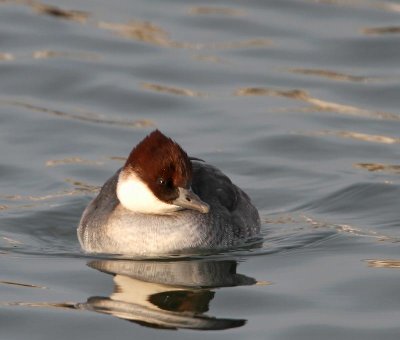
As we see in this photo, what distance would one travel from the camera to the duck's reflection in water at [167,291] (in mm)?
10758

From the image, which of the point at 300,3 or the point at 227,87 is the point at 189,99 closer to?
the point at 227,87

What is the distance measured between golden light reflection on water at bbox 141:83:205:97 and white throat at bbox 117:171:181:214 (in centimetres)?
545

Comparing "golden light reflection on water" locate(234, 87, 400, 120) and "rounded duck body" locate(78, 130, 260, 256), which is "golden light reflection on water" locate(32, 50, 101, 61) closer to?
"golden light reflection on water" locate(234, 87, 400, 120)

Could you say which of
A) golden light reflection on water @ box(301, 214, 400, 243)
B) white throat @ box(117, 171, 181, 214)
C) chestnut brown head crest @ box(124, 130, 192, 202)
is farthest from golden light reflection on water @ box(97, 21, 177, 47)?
chestnut brown head crest @ box(124, 130, 192, 202)

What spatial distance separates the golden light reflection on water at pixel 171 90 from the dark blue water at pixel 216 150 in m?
0.03

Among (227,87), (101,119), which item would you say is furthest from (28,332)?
(227,87)

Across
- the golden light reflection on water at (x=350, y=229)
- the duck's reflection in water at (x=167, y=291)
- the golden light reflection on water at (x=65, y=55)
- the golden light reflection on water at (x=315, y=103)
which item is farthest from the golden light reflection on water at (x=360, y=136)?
the duck's reflection in water at (x=167, y=291)

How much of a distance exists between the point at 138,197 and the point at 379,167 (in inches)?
151

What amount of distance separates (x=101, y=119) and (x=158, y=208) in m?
4.87

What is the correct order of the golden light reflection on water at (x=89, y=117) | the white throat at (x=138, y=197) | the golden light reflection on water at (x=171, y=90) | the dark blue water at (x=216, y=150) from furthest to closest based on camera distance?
the golden light reflection on water at (x=171, y=90), the golden light reflection on water at (x=89, y=117), the white throat at (x=138, y=197), the dark blue water at (x=216, y=150)

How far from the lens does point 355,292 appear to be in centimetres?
1145

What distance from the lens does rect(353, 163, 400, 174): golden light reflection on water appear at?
15.1m

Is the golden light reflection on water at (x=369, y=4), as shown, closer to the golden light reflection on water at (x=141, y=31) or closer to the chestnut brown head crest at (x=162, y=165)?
the golden light reflection on water at (x=141, y=31)

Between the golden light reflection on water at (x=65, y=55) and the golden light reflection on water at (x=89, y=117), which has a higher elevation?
the golden light reflection on water at (x=65, y=55)
